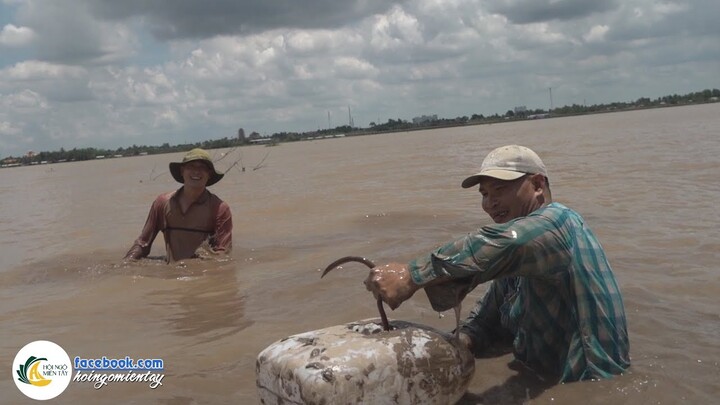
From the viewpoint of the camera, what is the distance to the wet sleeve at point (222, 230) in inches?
248

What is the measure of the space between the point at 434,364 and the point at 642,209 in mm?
6198

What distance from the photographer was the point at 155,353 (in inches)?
152

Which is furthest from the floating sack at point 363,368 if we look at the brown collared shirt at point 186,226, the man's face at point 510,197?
the brown collared shirt at point 186,226

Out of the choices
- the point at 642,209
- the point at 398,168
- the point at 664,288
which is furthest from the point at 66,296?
the point at 398,168

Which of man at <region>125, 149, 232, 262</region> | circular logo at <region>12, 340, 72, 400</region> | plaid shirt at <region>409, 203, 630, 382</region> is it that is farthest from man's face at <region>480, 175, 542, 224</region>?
man at <region>125, 149, 232, 262</region>

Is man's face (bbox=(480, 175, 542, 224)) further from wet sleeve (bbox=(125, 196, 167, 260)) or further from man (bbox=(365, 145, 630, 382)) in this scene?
wet sleeve (bbox=(125, 196, 167, 260))

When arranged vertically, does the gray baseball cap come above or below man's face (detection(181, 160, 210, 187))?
above

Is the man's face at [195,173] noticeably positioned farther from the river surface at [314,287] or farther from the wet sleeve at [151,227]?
the river surface at [314,287]

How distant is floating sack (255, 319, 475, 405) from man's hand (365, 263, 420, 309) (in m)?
0.23

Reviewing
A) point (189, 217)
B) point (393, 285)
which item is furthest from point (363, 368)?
point (189, 217)

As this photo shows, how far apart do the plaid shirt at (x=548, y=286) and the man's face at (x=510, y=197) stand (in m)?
0.13

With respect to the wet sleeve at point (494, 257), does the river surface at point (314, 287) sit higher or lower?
lower

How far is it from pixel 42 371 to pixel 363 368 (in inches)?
82.9

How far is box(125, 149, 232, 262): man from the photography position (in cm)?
611
